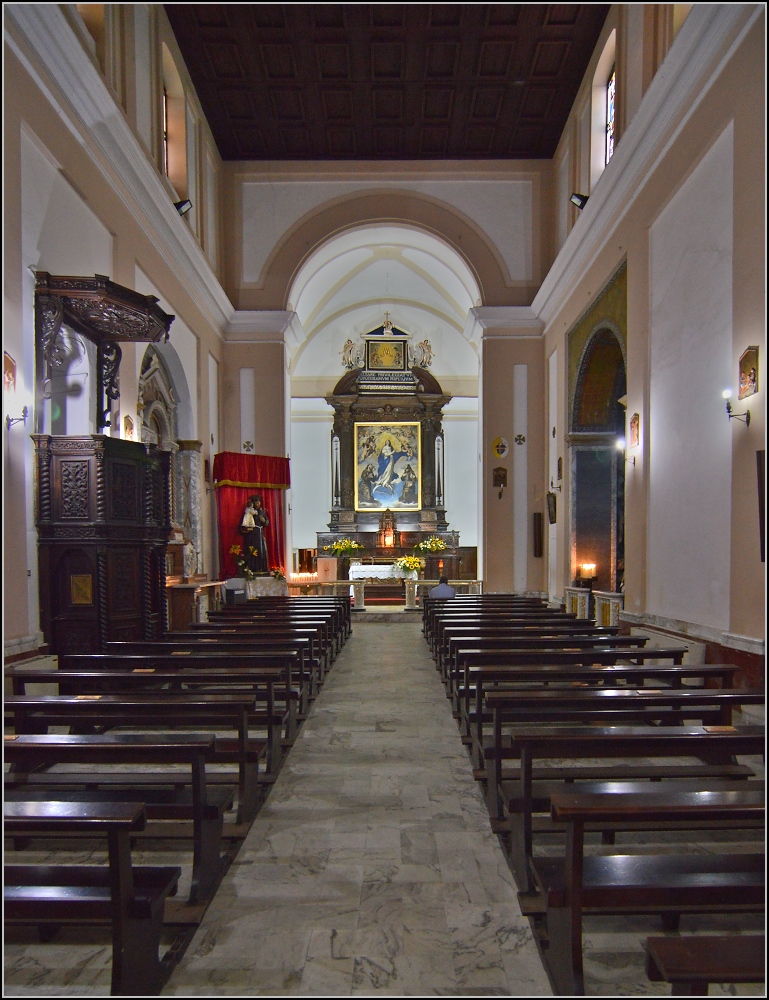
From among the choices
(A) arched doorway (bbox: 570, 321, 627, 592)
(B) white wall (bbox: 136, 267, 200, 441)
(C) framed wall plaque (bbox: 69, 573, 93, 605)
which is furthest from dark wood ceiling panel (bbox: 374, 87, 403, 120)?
(C) framed wall plaque (bbox: 69, 573, 93, 605)

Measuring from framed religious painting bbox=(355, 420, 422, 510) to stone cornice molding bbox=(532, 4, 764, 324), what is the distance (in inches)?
341

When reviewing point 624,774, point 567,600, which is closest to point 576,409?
point 567,600

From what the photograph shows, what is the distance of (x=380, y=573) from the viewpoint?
47.4ft

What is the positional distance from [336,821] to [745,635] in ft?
11.4

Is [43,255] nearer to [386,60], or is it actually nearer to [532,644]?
[532,644]

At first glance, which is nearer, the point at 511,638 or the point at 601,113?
the point at 511,638

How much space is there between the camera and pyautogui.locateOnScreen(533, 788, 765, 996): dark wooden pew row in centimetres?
209

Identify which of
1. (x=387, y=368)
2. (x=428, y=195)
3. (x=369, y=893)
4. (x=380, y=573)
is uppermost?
(x=428, y=195)

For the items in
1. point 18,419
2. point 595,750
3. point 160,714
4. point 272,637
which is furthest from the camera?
point 272,637

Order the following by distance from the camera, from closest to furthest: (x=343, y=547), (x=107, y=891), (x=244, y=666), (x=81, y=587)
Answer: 1. (x=107, y=891)
2. (x=244, y=666)
3. (x=81, y=587)
4. (x=343, y=547)

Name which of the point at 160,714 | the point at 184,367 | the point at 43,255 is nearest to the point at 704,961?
the point at 160,714

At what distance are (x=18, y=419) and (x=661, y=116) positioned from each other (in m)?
6.85

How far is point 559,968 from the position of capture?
2.27 meters

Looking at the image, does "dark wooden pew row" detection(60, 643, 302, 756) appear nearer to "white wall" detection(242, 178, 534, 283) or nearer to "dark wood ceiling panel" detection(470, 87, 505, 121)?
"white wall" detection(242, 178, 534, 283)
